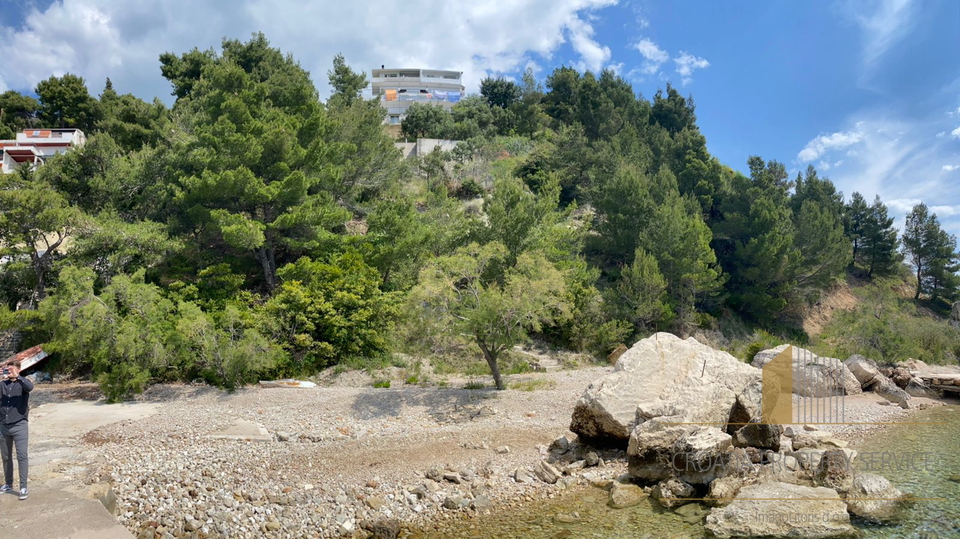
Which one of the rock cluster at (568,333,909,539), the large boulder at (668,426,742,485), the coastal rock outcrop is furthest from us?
the coastal rock outcrop

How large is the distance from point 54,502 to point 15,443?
3.38 ft

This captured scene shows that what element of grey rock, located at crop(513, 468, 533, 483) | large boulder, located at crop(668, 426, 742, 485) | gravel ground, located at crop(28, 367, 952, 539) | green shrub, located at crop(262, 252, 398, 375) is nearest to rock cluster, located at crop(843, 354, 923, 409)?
gravel ground, located at crop(28, 367, 952, 539)

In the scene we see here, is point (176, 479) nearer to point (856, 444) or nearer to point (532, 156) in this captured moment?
point (856, 444)

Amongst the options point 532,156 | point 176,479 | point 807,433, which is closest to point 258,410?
point 176,479

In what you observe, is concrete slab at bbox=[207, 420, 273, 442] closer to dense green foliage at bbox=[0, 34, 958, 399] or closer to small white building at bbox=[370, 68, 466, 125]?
dense green foliage at bbox=[0, 34, 958, 399]

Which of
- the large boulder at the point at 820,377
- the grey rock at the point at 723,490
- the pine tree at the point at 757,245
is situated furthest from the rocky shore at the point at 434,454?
the pine tree at the point at 757,245

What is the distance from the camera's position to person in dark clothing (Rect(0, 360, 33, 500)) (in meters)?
7.61


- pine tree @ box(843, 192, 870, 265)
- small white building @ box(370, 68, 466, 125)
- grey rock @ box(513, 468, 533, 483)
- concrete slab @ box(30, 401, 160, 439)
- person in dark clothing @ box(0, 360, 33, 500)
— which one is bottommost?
grey rock @ box(513, 468, 533, 483)

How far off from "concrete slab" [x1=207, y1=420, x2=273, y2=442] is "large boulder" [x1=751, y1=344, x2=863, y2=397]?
58.4 ft

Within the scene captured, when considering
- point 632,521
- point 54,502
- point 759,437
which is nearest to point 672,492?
point 632,521

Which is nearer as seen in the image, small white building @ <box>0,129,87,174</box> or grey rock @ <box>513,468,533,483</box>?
grey rock @ <box>513,468,533,483</box>

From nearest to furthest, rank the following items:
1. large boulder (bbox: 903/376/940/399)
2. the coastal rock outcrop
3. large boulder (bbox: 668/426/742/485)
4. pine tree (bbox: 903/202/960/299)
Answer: large boulder (bbox: 668/426/742/485)
the coastal rock outcrop
large boulder (bbox: 903/376/940/399)
pine tree (bbox: 903/202/960/299)

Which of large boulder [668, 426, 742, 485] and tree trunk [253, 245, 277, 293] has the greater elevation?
tree trunk [253, 245, 277, 293]

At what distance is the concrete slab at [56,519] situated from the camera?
6.77 metres
